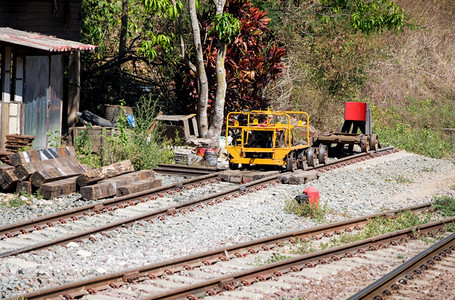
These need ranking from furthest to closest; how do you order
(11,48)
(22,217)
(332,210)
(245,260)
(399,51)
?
(399,51) → (11,48) → (332,210) → (22,217) → (245,260)

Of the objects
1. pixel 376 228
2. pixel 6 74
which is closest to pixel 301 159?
Answer: pixel 376 228

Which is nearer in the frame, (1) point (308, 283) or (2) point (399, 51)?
(1) point (308, 283)

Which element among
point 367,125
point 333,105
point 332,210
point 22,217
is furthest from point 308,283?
point 333,105

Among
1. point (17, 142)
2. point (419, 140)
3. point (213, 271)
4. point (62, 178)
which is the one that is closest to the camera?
point (213, 271)

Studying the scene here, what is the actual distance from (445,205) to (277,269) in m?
5.85

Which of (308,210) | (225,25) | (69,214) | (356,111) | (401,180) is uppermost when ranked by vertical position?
(225,25)

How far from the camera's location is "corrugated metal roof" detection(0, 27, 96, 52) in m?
15.0

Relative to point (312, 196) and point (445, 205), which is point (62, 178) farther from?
point (445, 205)

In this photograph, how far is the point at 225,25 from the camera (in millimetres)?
18688

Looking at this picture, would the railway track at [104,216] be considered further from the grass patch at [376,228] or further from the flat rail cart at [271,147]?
the grass patch at [376,228]

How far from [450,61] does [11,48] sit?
2440 centimetres

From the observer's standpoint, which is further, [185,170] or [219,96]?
[219,96]

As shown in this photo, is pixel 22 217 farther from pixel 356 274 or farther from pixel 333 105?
pixel 333 105

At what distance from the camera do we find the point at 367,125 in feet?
67.0
